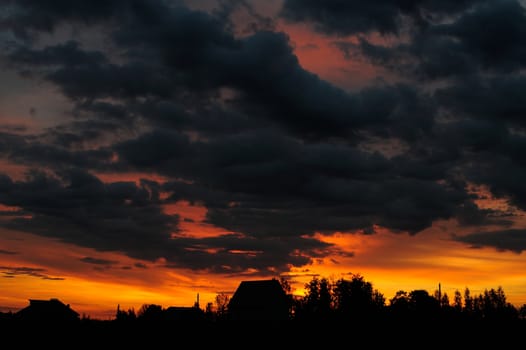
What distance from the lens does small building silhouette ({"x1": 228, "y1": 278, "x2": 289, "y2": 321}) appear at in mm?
96375

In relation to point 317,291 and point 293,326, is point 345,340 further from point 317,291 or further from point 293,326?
point 317,291

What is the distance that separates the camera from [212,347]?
50219 mm

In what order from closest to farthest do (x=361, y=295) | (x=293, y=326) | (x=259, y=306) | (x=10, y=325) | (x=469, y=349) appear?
(x=469, y=349)
(x=293, y=326)
(x=10, y=325)
(x=259, y=306)
(x=361, y=295)

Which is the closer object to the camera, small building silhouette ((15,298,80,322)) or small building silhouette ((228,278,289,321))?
small building silhouette ((15,298,80,322))

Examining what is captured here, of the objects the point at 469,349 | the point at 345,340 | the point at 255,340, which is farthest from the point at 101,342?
the point at 469,349

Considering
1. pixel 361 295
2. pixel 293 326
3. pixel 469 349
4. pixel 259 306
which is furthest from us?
pixel 361 295

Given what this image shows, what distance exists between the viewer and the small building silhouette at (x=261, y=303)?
96375mm

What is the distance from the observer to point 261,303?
97.1m

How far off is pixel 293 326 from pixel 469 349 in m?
14.3

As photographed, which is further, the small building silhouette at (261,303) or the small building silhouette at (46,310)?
the small building silhouette at (261,303)

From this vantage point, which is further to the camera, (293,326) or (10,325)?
(10,325)

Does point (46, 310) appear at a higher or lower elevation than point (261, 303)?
lower

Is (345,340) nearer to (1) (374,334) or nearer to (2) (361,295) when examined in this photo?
(1) (374,334)

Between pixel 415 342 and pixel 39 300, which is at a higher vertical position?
pixel 39 300
